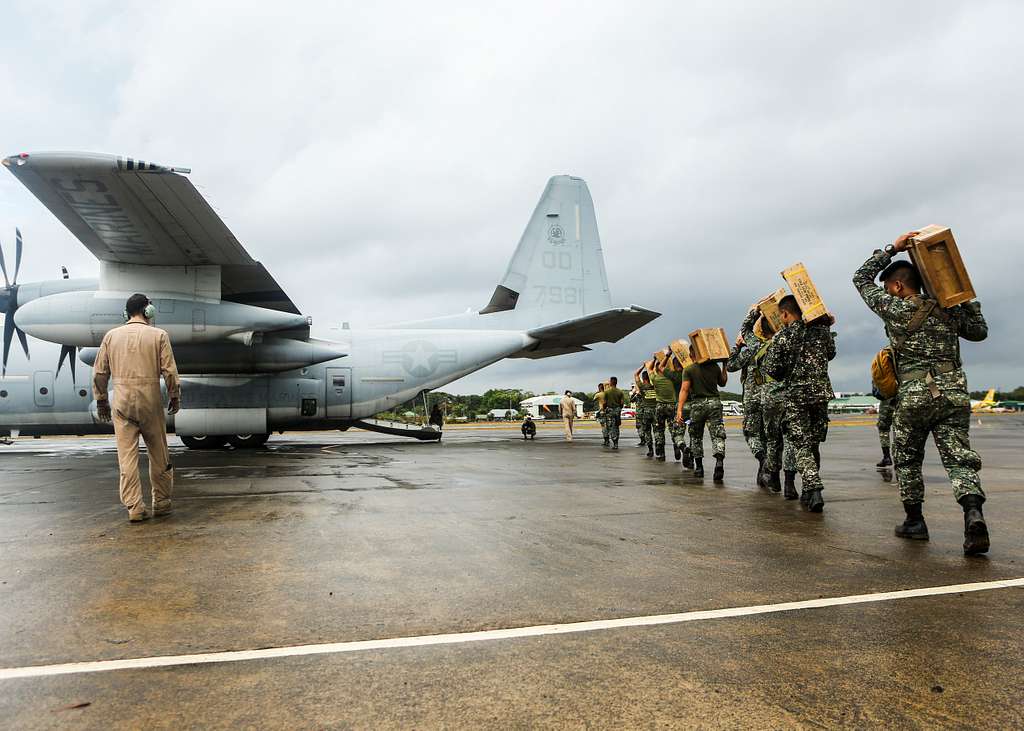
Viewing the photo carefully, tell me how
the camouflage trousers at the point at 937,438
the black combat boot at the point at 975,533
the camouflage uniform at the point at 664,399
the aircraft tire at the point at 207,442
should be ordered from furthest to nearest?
1. the aircraft tire at the point at 207,442
2. the camouflage uniform at the point at 664,399
3. the camouflage trousers at the point at 937,438
4. the black combat boot at the point at 975,533

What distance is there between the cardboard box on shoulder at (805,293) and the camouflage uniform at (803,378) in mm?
323

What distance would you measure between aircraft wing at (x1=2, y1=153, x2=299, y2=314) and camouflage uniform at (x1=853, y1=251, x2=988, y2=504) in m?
10.6

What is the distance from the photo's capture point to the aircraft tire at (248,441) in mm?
17188

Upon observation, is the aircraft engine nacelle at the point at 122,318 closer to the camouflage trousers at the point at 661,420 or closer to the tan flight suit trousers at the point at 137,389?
the camouflage trousers at the point at 661,420

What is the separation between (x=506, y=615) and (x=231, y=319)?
1334cm

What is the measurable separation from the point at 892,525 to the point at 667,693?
4122 mm

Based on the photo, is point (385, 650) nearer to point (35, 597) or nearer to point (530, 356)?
point (35, 597)

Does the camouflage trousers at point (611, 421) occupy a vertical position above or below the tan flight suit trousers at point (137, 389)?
below

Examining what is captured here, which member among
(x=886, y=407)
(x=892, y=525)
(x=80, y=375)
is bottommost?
(x=892, y=525)

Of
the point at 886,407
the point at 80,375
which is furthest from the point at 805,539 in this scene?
the point at 80,375

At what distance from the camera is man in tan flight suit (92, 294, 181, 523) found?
563 cm

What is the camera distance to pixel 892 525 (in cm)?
519

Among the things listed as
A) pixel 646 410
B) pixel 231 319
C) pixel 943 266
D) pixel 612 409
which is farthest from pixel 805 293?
pixel 231 319

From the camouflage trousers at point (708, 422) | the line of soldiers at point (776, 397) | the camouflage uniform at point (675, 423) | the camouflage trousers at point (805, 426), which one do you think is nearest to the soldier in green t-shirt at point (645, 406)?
the camouflage uniform at point (675, 423)
